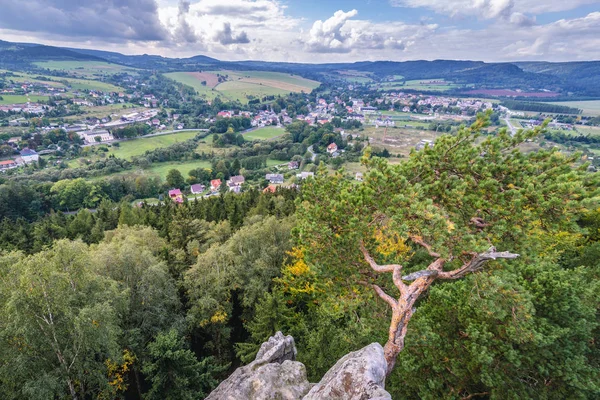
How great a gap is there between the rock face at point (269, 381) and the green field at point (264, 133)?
141309 millimetres

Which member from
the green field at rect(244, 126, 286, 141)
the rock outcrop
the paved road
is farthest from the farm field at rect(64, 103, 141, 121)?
the rock outcrop

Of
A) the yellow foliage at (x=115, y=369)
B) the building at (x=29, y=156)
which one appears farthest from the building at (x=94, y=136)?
the yellow foliage at (x=115, y=369)

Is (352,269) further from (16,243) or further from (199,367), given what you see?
(16,243)

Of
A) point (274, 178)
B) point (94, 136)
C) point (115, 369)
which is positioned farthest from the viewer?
point (94, 136)

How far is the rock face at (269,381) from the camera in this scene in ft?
34.3

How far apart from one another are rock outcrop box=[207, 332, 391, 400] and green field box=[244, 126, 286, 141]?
141m

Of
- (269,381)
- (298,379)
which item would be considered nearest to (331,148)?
(298,379)

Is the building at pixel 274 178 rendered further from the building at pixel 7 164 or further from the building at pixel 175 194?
the building at pixel 7 164

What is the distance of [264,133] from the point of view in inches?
6309

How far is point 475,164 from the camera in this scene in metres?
10.4

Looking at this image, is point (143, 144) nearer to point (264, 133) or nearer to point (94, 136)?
point (94, 136)

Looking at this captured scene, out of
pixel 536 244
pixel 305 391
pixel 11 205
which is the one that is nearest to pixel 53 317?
pixel 305 391

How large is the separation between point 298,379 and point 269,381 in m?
1.03

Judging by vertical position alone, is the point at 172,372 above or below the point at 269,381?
below
